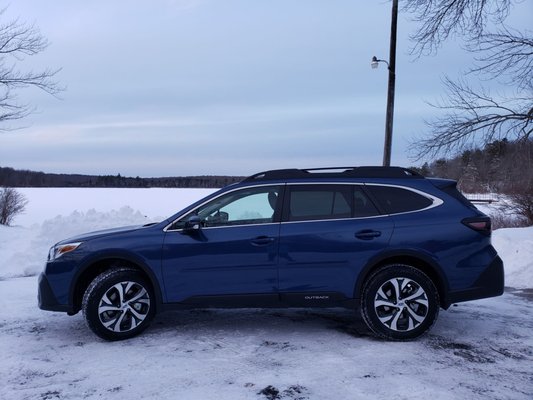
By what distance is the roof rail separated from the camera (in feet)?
17.2

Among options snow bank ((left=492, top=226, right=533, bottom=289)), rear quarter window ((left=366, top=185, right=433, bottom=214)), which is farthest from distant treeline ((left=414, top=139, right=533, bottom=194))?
rear quarter window ((left=366, top=185, right=433, bottom=214))

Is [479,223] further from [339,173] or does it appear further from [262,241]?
[262,241]

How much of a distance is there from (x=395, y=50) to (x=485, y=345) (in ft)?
34.3

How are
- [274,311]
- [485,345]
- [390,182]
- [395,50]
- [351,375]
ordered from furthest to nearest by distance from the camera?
[395,50] → [274,311] → [390,182] → [485,345] → [351,375]

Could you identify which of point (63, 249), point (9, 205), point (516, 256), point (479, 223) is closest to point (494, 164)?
point (516, 256)

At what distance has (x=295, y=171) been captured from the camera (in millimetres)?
5336

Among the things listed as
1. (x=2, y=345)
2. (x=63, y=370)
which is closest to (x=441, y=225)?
(x=63, y=370)

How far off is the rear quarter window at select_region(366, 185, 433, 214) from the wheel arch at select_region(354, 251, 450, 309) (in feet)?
1.54

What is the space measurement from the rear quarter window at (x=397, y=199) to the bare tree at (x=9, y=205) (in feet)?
60.9

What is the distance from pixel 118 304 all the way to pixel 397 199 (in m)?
3.10

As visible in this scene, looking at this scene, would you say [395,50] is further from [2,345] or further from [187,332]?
[2,345]

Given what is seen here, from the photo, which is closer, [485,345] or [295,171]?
[485,345]

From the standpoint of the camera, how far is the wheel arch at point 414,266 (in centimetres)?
488

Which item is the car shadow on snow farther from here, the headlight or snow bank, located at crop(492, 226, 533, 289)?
snow bank, located at crop(492, 226, 533, 289)
